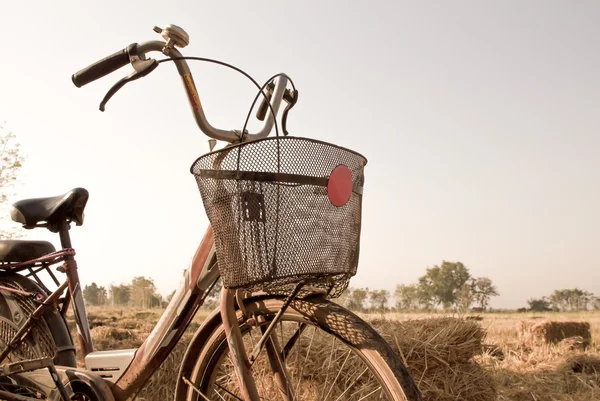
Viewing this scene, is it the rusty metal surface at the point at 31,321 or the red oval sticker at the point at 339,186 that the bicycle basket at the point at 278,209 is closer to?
the red oval sticker at the point at 339,186

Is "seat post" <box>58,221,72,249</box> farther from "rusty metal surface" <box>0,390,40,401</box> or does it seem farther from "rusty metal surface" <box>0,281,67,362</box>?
"rusty metal surface" <box>0,390,40,401</box>

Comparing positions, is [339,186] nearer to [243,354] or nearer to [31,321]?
[243,354]

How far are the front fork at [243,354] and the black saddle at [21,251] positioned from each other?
1522 mm

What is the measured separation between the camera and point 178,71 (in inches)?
70.8

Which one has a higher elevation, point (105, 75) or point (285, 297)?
point (105, 75)

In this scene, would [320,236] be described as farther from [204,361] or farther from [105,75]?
[105,75]

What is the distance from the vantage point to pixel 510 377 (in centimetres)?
399

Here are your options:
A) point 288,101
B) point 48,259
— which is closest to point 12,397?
point 48,259

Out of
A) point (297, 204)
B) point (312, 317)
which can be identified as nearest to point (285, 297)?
point (312, 317)

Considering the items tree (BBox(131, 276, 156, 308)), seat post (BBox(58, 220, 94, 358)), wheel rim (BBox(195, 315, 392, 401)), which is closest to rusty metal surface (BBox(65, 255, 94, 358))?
seat post (BBox(58, 220, 94, 358))

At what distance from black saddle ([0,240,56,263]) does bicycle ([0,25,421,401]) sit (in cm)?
5

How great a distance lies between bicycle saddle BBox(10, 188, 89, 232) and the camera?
8.59 ft

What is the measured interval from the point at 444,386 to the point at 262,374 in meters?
0.99

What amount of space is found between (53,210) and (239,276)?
1520 mm
